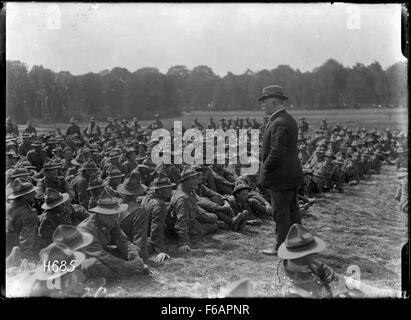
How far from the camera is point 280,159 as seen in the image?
6.04 metres

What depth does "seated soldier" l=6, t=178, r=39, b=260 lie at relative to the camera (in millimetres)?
5664

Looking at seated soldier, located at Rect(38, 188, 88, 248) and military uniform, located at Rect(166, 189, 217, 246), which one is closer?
seated soldier, located at Rect(38, 188, 88, 248)

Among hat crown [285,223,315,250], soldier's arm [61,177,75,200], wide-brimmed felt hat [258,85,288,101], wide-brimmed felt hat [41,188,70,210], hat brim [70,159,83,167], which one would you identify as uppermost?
wide-brimmed felt hat [258,85,288,101]

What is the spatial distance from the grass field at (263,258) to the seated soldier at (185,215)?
0.68 feet

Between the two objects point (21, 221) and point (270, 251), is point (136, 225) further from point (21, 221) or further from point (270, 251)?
point (270, 251)

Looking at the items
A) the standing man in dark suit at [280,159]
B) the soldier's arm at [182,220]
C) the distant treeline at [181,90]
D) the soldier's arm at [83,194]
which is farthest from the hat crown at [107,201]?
the distant treeline at [181,90]

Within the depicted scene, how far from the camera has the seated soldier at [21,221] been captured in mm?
5664

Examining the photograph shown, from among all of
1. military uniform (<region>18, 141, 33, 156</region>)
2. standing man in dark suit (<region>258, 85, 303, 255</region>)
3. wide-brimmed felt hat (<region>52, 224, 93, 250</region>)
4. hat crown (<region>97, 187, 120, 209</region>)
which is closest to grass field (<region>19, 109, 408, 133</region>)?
military uniform (<region>18, 141, 33, 156</region>)

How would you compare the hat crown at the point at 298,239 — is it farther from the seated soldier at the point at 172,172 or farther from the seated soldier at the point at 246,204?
the seated soldier at the point at 172,172

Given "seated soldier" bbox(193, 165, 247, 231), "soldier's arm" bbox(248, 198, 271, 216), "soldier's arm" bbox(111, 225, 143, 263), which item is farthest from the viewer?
"soldier's arm" bbox(248, 198, 271, 216)

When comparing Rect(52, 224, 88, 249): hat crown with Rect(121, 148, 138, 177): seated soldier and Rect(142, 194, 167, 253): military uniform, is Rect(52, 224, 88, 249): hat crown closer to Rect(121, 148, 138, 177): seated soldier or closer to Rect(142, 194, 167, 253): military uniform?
Rect(142, 194, 167, 253): military uniform

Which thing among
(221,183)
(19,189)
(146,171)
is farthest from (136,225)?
(221,183)
